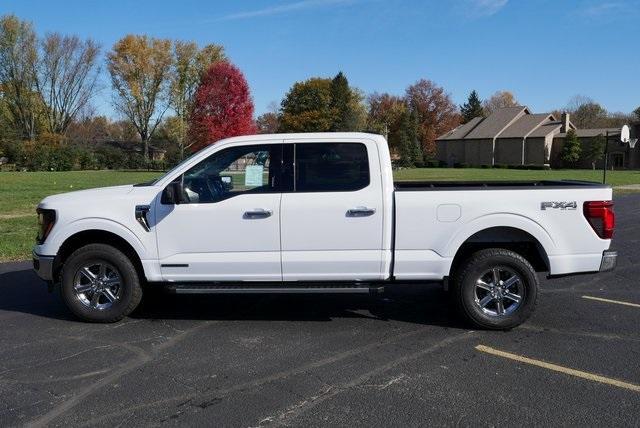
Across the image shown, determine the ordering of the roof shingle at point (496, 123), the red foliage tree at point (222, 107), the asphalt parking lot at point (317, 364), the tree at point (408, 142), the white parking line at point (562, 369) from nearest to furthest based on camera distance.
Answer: the asphalt parking lot at point (317, 364) → the white parking line at point (562, 369) → the red foliage tree at point (222, 107) → the roof shingle at point (496, 123) → the tree at point (408, 142)

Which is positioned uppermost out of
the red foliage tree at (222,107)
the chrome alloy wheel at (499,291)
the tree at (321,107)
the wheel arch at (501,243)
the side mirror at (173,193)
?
the tree at (321,107)

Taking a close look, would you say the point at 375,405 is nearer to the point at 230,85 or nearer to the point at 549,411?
the point at 549,411

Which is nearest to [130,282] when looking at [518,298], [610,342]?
[518,298]

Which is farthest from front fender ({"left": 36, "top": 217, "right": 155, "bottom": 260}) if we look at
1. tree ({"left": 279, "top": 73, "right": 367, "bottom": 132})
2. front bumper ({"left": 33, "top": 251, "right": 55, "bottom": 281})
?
tree ({"left": 279, "top": 73, "right": 367, "bottom": 132})

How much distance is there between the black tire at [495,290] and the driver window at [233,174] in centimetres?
209

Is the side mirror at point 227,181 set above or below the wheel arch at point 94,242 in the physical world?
above

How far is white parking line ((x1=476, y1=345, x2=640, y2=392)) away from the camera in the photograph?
4.23m

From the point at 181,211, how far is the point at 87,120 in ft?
283

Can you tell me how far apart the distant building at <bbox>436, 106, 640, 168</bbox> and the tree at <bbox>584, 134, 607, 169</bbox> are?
63 centimetres

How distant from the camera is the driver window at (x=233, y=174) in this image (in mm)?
5609

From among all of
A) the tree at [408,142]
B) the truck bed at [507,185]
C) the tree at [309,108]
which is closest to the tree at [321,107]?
the tree at [309,108]

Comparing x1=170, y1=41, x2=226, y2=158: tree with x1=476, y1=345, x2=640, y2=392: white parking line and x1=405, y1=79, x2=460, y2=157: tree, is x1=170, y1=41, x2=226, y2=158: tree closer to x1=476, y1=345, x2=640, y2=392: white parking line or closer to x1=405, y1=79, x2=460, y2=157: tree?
x1=405, y1=79, x2=460, y2=157: tree

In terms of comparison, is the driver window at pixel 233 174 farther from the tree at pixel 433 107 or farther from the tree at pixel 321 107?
the tree at pixel 433 107

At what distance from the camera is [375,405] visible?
154 inches
